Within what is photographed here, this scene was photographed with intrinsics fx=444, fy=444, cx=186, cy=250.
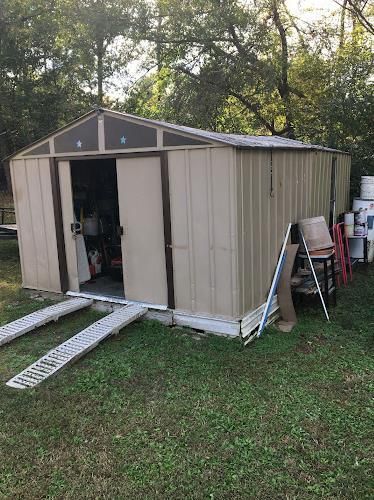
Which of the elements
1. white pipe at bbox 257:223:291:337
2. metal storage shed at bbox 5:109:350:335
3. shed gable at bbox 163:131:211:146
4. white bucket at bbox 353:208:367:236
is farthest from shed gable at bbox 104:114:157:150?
white bucket at bbox 353:208:367:236

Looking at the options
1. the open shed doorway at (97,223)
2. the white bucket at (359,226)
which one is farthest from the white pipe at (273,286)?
the white bucket at (359,226)

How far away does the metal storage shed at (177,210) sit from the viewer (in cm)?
446

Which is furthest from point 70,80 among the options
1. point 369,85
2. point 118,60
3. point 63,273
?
point 63,273

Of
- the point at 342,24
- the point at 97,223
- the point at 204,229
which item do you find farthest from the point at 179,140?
the point at 342,24

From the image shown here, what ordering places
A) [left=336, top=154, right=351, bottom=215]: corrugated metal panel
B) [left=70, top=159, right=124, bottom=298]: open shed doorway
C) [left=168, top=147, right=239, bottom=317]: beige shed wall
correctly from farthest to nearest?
[left=336, top=154, right=351, bottom=215]: corrugated metal panel → [left=70, top=159, right=124, bottom=298]: open shed doorway → [left=168, top=147, right=239, bottom=317]: beige shed wall

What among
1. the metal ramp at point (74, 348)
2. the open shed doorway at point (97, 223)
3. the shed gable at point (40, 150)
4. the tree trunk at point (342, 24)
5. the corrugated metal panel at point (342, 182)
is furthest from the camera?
the tree trunk at point (342, 24)

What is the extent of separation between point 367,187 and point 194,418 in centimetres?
623

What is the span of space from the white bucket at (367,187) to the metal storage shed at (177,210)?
8.31 feet

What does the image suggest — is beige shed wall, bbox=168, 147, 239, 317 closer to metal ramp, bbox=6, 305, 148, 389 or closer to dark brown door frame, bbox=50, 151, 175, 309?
dark brown door frame, bbox=50, 151, 175, 309

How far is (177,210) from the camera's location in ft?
15.5

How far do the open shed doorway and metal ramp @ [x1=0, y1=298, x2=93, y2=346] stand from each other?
61cm

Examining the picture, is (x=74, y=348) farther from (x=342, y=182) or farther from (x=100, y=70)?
(x=100, y=70)

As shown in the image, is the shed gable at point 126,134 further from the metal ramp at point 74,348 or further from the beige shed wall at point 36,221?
the metal ramp at point 74,348

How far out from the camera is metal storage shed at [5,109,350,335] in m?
4.46
